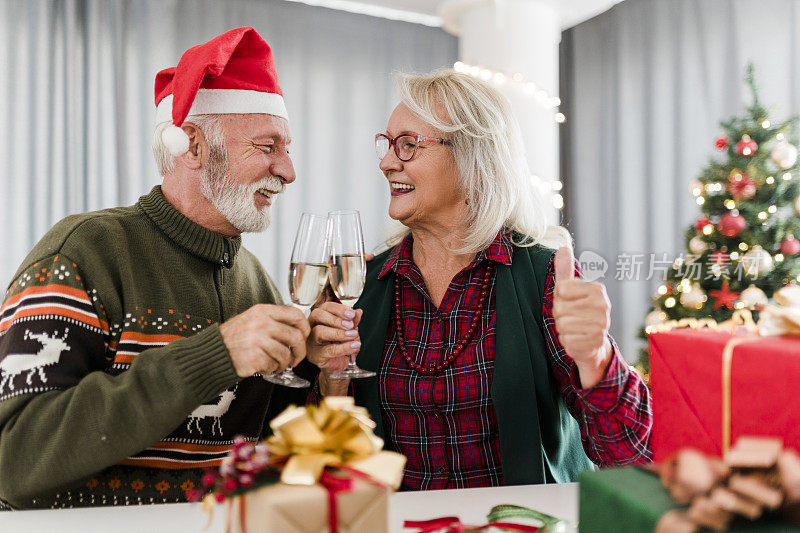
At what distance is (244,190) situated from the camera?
62.4 inches

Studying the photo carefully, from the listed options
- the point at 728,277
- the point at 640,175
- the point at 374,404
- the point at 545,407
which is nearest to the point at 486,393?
the point at 545,407

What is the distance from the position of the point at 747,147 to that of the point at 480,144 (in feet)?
7.29

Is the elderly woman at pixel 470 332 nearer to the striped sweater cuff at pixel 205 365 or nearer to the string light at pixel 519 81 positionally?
the striped sweater cuff at pixel 205 365

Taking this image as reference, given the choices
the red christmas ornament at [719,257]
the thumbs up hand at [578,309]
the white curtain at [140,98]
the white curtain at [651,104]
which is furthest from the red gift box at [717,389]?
the white curtain at [140,98]

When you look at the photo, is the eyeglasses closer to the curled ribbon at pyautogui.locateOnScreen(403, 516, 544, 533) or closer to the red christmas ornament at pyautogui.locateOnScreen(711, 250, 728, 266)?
the curled ribbon at pyautogui.locateOnScreen(403, 516, 544, 533)

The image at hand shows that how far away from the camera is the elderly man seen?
105cm

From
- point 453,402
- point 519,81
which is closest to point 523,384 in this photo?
point 453,402

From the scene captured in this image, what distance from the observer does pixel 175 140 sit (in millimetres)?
1522

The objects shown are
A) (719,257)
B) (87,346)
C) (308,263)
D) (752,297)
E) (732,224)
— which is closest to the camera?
(308,263)

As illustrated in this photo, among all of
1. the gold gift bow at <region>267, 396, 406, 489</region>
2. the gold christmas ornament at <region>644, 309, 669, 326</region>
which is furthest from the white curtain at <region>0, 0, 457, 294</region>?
the gold gift bow at <region>267, 396, 406, 489</region>

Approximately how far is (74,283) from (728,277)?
307cm

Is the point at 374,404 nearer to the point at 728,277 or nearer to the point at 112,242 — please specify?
the point at 112,242

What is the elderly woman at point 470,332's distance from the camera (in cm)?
126

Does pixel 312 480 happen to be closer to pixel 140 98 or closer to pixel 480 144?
pixel 480 144
